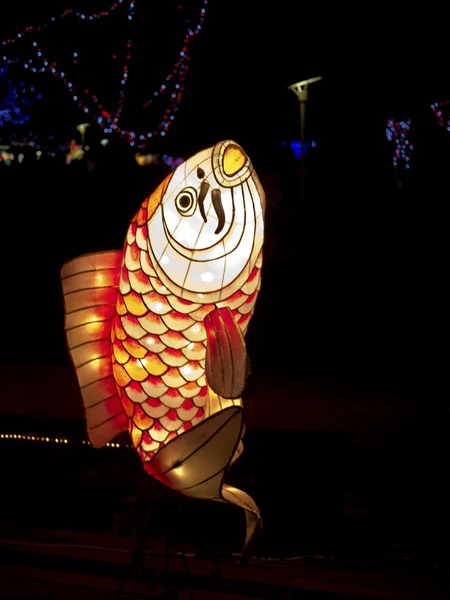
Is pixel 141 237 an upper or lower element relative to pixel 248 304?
upper

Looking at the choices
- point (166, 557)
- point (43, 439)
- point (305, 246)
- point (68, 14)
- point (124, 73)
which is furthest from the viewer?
point (124, 73)

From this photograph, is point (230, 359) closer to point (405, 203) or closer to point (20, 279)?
point (20, 279)

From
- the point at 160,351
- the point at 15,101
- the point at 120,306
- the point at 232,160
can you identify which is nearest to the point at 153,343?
the point at 160,351

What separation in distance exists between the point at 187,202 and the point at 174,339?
1.09 feet

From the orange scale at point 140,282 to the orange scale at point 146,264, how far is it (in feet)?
0.03

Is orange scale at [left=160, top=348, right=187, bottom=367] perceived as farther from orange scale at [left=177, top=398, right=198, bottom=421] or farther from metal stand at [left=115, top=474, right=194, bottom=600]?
metal stand at [left=115, top=474, right=194, bottom=600]

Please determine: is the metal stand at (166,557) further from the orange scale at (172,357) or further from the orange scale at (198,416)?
the orange scale at (172,357)

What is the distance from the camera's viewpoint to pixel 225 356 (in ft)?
5.38

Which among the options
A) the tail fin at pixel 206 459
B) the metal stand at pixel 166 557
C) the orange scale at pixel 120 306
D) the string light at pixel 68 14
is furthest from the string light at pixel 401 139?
the tail fin at pixel 206 459

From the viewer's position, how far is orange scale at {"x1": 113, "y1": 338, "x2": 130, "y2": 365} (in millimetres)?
1830

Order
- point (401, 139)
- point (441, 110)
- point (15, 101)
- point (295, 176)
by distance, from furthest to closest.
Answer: point (15, 101), point (401, 139), point (295, 176), point (441, 110)

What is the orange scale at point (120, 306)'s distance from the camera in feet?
5.97

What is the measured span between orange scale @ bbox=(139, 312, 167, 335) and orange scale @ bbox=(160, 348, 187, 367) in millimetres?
50

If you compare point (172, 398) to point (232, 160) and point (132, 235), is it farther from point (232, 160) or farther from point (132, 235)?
point (232, 160)
